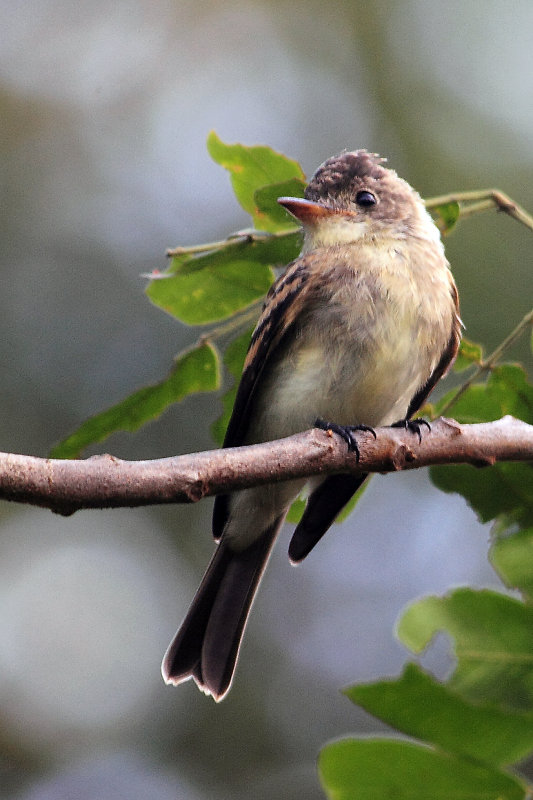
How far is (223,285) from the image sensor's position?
313 centimetres

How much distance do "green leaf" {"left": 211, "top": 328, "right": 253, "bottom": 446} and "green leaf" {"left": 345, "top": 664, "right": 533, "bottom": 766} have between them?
4.26 ft


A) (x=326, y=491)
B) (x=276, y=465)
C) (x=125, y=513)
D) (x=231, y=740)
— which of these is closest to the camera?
(x=276, y=465)

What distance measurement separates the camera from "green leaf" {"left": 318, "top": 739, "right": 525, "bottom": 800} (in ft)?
7.39

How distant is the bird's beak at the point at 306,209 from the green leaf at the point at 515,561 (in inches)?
45.6

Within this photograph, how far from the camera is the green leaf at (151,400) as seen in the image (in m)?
2.93

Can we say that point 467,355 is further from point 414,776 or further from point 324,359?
point 414,776

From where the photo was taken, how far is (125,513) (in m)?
8.59

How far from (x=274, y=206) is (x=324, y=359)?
22.1 inches

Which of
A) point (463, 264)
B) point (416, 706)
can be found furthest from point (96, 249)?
point (416, 706)

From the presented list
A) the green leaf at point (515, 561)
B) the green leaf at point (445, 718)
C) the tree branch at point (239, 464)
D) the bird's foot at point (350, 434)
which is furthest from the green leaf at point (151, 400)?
the green leaf at point (445, 718)

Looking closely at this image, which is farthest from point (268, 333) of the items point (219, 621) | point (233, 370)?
point (219, 621)

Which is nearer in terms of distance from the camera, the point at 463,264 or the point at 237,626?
the point at 237,626

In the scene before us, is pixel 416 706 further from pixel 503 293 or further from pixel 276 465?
pixel 503 293

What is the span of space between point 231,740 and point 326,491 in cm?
504
